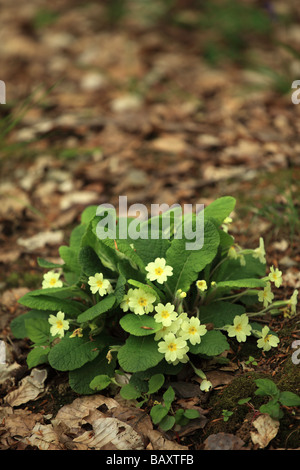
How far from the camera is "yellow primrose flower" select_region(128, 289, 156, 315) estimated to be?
204 centimetres

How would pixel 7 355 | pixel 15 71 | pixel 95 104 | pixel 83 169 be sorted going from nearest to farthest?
1. pixel 7 355
2. pixel 83 169
3. pixel 95 104
4. pixel 15 71

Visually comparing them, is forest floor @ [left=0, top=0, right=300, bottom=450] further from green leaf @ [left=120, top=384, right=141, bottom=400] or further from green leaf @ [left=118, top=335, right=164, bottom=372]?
green leaf @ [left=118, top=335, right=164, bottom=372]

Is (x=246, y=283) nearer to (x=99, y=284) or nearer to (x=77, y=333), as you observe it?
(x=99, y=284)

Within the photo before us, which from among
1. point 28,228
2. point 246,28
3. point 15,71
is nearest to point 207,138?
point 28,228

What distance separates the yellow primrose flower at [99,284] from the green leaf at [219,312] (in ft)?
1.49

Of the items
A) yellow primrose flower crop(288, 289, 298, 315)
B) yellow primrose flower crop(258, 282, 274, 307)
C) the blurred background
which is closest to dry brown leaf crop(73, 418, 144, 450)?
yellow primrose flower crop(258, 282, 274, 307)

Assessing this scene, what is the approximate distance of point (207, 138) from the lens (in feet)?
13.1

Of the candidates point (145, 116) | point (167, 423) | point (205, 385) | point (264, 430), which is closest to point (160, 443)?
point (167, 423)

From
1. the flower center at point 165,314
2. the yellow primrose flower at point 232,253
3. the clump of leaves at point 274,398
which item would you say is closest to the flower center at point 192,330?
the flower center at point 165,314

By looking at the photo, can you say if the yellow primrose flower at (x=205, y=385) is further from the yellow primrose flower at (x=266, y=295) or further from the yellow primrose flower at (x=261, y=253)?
the yellow primrose flower at (x=261, y=253)

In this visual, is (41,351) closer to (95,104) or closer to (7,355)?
(7,355)

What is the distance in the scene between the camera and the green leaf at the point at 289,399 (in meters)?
1.84

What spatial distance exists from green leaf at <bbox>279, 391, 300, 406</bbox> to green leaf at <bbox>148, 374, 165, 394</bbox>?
475 mm
